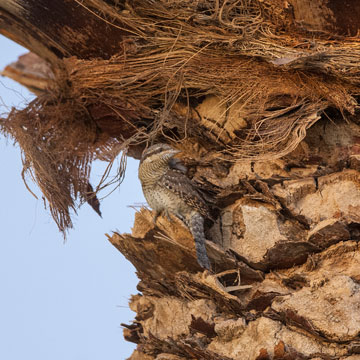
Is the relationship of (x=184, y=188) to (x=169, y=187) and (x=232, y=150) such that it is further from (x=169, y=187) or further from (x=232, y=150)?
(x=232, y=150)

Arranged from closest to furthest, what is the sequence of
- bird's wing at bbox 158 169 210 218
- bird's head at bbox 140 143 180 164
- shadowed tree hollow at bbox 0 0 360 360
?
shadowed tree hollow at bbox 0 0 360 360 < bird's wing at bbox 158 169 210 218 < bird's head at bbox 140 143 180 164

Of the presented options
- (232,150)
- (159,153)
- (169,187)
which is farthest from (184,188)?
(232,150)

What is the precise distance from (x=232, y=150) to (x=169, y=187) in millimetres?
591

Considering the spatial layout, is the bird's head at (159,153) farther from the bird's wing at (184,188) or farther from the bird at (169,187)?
the bird's wing at (184,188)

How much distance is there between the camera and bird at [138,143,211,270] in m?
4.69

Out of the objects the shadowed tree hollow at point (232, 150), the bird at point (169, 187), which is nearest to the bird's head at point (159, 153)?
the bird at point (169, 187)

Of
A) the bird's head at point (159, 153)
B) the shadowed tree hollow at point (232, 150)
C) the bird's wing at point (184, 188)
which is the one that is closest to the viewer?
the shadowed tree hollow at point (232, 150)

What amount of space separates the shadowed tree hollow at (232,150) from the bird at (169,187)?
9 cm

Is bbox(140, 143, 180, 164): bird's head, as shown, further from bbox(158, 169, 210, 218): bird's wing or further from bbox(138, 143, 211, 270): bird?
bbox(158, 169, 210, 218): bird's wing

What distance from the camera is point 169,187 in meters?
5.01

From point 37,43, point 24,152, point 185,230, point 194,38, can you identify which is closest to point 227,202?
point 185,230

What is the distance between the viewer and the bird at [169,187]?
4691 millimetres

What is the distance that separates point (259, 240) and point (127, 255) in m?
0.92

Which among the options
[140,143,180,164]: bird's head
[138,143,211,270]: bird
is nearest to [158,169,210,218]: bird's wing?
[138,143,211,270]: bird
